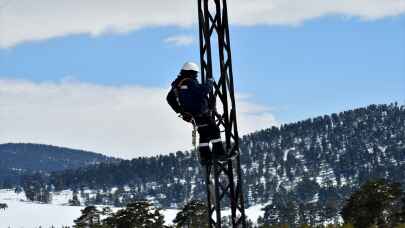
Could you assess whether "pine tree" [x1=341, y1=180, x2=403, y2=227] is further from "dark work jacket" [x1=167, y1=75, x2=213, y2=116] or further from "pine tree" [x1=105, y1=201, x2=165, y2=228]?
"dark work jacket" [x1=167, y1=75, x2=213, y2=116]

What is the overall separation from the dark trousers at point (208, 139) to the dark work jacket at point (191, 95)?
346 millimetres

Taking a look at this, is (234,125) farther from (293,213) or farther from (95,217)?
(293,213)

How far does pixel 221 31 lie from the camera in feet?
39.9

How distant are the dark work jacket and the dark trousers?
0.35 metres

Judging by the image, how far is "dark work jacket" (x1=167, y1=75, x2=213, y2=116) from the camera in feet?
36.8

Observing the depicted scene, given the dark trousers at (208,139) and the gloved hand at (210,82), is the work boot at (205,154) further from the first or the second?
the gloved hand at (210,82)

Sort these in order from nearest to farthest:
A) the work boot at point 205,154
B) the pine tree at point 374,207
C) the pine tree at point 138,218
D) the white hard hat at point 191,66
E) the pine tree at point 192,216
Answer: the white hard hat at point 191,66 < the work boot at point 205,154 < the pine tree at point 374,207 < the pine tree at point 138,218 < the pine tree at point 192,216

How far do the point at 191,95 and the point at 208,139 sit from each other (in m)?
0.95

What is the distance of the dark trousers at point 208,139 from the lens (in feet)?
38.4

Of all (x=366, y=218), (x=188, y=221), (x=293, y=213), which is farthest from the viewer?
(x=293, y=213)

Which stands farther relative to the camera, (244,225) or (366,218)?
(366,218)

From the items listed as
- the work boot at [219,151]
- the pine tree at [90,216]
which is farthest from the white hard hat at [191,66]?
the pine tree at [90,216]

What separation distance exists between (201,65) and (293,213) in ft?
538

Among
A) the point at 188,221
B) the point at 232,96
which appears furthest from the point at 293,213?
the point at 232,96
